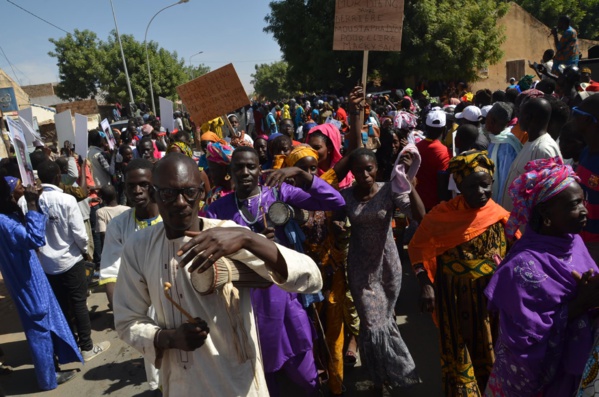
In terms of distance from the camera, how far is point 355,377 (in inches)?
153

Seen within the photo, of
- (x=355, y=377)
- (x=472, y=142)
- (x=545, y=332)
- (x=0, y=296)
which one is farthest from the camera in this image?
(x=0, y=296)

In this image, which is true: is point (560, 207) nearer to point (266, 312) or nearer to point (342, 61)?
point (266, 312)

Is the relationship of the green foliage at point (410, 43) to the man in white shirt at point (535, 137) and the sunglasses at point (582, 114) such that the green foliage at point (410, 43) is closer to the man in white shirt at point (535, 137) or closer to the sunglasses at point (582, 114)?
the man in white shirt at point (535, 137)

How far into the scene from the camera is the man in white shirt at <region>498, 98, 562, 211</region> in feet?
11.2

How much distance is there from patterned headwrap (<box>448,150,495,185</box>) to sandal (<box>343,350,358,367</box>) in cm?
190

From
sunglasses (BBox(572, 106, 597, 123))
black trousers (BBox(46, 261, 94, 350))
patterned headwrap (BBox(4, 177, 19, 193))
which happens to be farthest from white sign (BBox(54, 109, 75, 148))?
sunglasses (BBox(572, 106, 597, 123))

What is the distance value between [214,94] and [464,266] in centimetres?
367

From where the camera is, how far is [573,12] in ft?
112

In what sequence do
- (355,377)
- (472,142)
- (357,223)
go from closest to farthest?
(357,223) → (355,377) → (472,142)

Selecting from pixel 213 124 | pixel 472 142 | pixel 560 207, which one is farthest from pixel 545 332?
pixel 213 124

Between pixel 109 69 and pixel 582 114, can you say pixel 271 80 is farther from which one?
pixel 582 114

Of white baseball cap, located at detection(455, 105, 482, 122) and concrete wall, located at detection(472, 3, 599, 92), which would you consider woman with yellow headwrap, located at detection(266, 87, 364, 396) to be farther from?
concrete wall, located at detection(472, 3, 599, 92)

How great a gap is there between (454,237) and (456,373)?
3.05 feet

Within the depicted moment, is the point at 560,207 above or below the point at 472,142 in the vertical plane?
below
